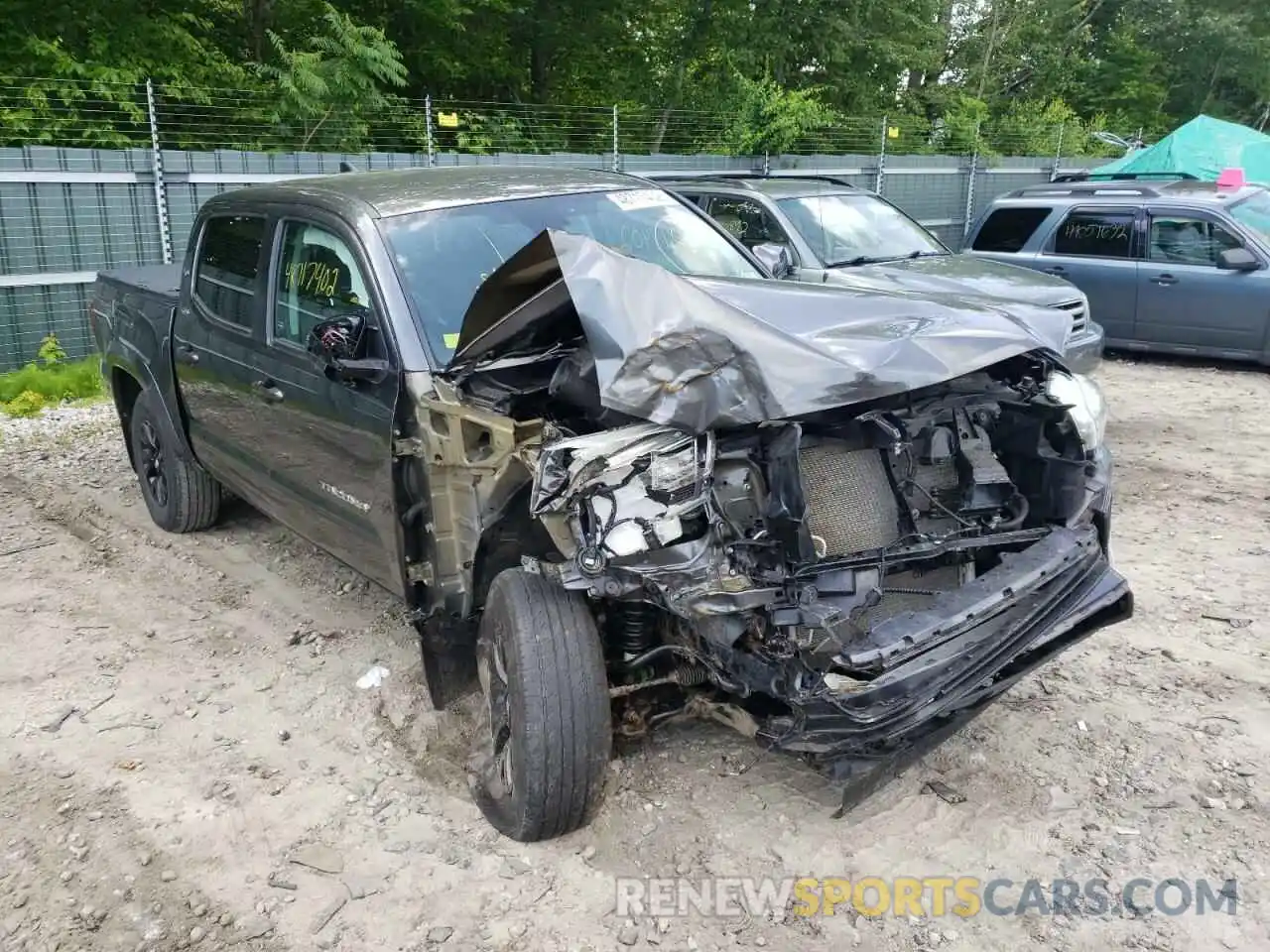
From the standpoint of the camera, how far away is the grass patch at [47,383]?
834cm

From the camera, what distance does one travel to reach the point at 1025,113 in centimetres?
2295

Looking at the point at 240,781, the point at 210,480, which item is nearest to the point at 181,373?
the point at 210,480

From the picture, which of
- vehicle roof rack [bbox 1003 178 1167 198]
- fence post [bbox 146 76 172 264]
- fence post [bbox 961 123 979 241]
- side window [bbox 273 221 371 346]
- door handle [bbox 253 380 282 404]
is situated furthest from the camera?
fence post [bbox 961 123 979 241]

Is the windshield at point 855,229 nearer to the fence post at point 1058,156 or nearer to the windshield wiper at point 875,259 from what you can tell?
the windshield wiper at point 875,259

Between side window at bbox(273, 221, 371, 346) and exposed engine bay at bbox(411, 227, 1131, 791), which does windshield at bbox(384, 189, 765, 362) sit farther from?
exposed engine bay at bbox(411, 227, 1131, 791)

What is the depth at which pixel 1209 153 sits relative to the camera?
48.8 feet

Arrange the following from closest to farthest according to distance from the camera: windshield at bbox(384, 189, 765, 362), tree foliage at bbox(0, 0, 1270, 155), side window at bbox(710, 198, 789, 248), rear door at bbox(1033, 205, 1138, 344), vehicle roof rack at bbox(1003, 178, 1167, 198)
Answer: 1. windshield at bbox(384, 189, 765, 362)
2. side window at bbox(710, 198, 789, 248)
3. rear door at bbox(1033, 205, 1138, 344)
4. vehicle roof rack at bbox(1003, 178, 1167, 198)
5. tree foliage at bbox(0, 0, 1270, 155)

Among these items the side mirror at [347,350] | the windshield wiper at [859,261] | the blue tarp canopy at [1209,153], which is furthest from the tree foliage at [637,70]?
the side mirror at [347,350]

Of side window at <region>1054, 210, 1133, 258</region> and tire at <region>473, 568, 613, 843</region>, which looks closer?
tire at <region>473, 568, 613, 843</region>

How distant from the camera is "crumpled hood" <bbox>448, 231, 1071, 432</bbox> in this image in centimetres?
272

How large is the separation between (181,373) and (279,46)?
7845 millimetres

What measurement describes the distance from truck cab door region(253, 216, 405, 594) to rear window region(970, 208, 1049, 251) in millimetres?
8678

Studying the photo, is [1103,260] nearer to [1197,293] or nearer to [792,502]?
[1197,293]

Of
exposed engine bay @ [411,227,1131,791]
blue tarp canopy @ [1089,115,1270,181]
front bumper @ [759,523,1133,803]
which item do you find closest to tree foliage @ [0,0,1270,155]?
blue tarp canopy @ [1089,115,1270,181]
